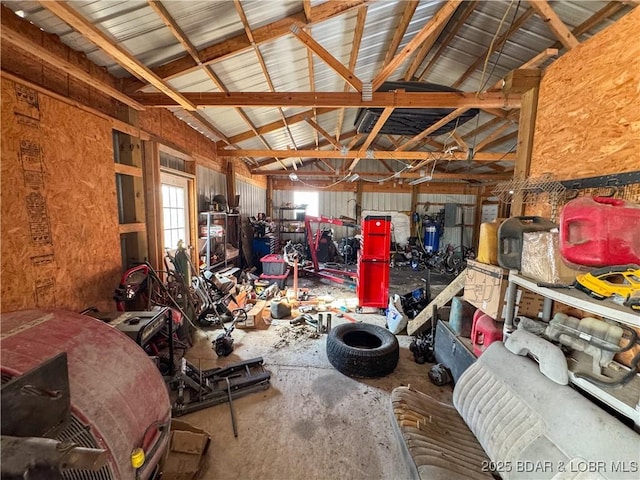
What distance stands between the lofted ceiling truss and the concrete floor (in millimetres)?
3116

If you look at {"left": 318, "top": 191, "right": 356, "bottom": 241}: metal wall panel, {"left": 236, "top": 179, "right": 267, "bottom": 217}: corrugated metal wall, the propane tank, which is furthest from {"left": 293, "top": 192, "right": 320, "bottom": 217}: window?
the propane tank

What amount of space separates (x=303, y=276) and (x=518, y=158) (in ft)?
18.3

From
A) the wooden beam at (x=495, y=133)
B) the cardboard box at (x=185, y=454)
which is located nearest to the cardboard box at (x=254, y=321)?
the cardboard box at (x=185, y=454)

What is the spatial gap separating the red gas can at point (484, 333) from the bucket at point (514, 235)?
61 centimetres

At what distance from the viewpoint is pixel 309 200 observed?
1084 cm

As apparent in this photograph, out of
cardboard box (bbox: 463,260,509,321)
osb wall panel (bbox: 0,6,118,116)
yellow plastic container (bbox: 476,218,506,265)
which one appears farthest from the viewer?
yellow plastic container (bbox: 476,218,506,265)

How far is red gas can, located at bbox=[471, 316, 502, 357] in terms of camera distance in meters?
2.13

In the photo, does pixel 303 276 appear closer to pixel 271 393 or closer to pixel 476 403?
pixel 271 393

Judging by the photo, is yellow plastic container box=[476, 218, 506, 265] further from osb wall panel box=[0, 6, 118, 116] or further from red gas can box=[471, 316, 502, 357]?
osb wall panel box=[0, 6, 118, 116]

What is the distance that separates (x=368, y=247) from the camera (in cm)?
439

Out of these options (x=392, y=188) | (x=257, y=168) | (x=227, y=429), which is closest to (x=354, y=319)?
(x=227, y=429)

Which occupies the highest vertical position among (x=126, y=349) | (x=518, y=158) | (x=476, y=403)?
(x=518, y=158)

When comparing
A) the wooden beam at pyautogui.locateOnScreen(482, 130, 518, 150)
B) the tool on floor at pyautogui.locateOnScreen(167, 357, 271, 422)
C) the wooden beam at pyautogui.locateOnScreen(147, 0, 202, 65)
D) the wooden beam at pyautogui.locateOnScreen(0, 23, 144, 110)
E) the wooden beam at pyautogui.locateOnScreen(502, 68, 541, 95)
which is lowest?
the tool on floor at pyautogui.locateOnScreen(167, 357, 271, 422)

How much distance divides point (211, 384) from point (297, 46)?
4.07m
